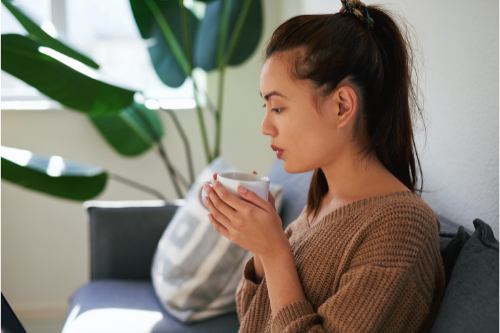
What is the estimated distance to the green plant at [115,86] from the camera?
1.45 metres

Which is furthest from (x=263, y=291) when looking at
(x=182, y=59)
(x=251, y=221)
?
(x=182, y=59)

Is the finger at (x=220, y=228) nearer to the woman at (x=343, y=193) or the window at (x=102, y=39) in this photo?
the woman at (x=343, y=193)

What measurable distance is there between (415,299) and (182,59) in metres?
1.72

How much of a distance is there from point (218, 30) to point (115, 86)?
687mm

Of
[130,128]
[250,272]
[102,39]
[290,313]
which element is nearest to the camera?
[290,313]

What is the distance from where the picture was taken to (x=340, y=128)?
28.4 inches

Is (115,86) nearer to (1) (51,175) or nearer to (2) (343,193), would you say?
(1) (51,175)

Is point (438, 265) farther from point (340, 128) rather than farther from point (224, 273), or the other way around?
point (224, 273)

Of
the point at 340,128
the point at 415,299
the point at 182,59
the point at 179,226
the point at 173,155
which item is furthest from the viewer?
the point at 173,155

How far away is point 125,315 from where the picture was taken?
123 cm

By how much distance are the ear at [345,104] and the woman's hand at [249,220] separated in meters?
0.20

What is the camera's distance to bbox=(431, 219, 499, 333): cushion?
0.50m

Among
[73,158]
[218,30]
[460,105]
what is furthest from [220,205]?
[73,158]

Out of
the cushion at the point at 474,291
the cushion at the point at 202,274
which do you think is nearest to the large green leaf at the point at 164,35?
the cushion at the point at 202,274
